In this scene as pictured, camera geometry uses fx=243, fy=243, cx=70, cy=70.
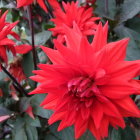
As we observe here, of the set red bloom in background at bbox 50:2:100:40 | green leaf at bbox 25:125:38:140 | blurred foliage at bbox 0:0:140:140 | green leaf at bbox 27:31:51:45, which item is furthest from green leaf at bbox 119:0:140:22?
green leaf at bbox 25:125:38:140

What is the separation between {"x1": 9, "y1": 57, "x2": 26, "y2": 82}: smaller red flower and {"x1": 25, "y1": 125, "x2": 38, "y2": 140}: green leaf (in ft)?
0.74

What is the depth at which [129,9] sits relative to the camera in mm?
975

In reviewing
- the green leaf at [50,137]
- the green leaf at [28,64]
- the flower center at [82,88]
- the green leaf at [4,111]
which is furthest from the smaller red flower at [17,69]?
the flower center at [82,88]

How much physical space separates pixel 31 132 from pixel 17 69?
0.28 metres

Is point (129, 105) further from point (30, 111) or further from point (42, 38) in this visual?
point (42, 38)

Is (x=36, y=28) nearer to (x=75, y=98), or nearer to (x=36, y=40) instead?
(x=36, y=40)

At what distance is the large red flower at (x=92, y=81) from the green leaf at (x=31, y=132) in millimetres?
319

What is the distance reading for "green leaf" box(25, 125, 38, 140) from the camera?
88cm

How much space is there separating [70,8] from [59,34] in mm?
105

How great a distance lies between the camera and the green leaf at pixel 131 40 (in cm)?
84

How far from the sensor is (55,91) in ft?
1.88

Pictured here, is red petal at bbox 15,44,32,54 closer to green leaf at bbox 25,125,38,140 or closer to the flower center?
green leaf at bbox 25,125,38,140

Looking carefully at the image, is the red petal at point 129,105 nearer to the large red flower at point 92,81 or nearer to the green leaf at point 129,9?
the large red flower at point 92,81

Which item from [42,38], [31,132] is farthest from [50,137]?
[42,38]
